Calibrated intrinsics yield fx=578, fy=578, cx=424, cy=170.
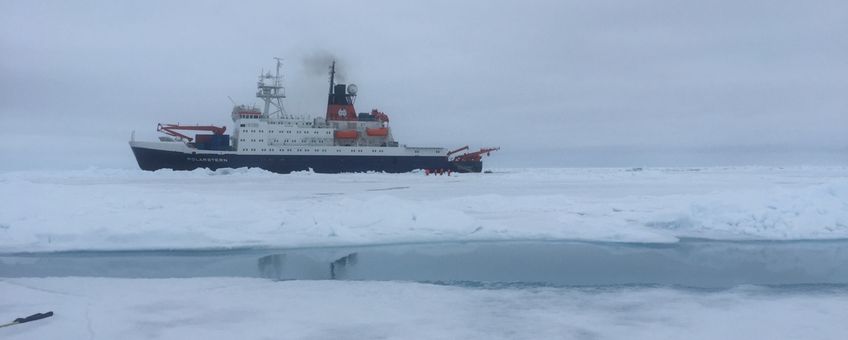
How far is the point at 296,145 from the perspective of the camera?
128 ft

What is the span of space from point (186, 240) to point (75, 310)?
3.86 m

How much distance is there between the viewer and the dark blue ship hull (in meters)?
36.6

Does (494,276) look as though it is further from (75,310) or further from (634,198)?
(634,198)

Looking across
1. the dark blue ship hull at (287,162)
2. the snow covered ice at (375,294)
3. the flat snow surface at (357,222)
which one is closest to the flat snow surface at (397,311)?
the snow covered ice at (375,294)

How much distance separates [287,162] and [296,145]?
1.45 meters

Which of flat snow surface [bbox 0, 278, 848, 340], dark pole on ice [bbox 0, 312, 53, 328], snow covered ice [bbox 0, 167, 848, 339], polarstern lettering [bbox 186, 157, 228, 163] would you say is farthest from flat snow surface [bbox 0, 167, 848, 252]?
polarstern lettering [bbox 186, 157, 228, 163]

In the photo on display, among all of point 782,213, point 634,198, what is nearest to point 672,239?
point 782,213

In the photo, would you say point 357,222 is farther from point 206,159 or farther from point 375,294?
point 206,159

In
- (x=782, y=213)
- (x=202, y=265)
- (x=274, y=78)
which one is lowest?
(x=202, y=265)

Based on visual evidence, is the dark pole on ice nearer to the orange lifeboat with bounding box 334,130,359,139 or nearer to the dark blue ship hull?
the dark blue ship hull

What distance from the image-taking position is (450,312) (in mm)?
4551

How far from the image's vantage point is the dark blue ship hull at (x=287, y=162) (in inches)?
1439

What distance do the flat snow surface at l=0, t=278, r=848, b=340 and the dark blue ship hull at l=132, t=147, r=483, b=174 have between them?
108 ft

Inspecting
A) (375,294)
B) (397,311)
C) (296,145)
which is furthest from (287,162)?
(397,311)
